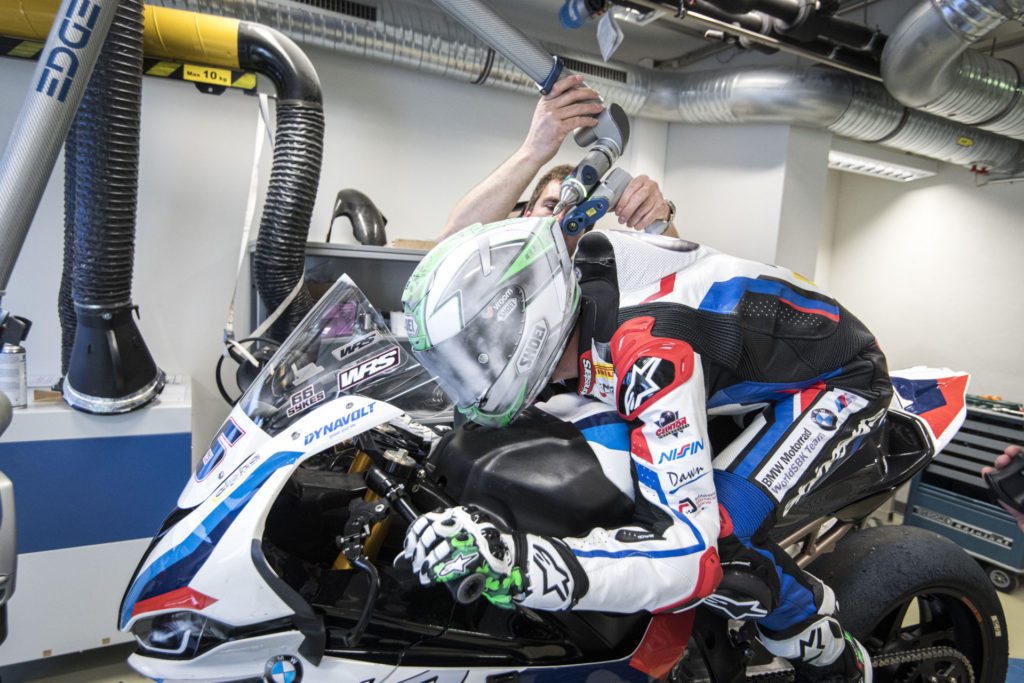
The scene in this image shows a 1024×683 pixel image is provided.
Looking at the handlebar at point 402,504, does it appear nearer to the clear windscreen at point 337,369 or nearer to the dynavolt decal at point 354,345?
the clear windscreen at point 337,369

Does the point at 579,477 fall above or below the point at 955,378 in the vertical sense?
below

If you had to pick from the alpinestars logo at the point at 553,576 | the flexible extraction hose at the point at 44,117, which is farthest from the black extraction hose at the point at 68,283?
the alpinestars logo at the point at 553,576

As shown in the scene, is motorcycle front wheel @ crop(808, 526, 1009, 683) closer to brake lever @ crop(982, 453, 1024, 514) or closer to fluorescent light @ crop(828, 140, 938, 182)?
brake lever @ crop(982, 453, 1024, 514)

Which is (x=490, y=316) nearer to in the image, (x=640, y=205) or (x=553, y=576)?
(x=553, y=576)

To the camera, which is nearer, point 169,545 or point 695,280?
point 169,545

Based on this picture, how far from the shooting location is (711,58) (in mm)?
5676

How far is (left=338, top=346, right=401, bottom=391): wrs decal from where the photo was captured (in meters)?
1.26

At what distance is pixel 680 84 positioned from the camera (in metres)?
5.06

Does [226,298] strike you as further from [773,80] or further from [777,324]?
[773,80]

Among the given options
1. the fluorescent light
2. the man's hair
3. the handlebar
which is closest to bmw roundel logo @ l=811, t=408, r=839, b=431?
the handlebar

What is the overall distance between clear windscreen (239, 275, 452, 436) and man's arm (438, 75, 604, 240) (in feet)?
2.94

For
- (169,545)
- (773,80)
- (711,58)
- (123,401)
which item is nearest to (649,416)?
(169,545)

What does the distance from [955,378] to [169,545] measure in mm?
2368

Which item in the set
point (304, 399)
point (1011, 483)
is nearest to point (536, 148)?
point (304, 399)
